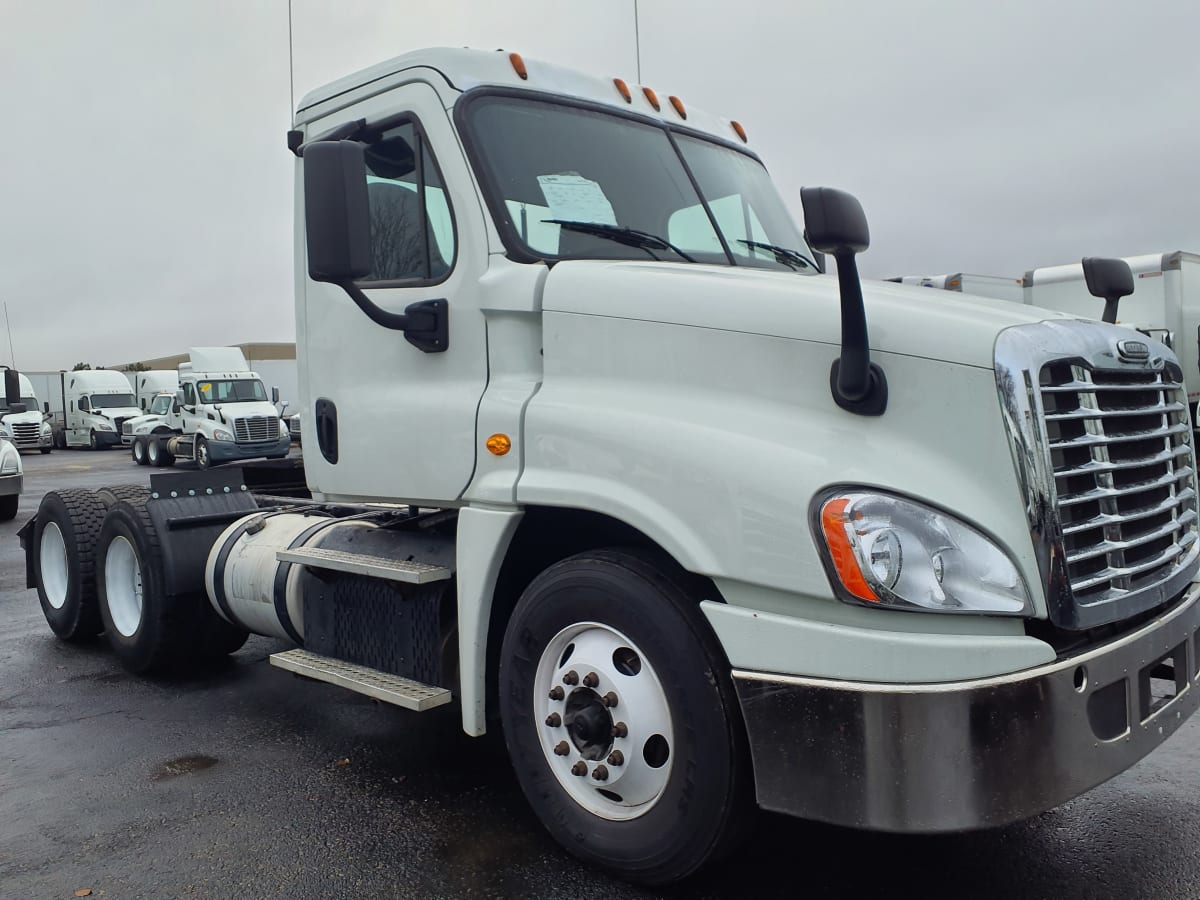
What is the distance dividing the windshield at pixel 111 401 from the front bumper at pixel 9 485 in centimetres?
2439

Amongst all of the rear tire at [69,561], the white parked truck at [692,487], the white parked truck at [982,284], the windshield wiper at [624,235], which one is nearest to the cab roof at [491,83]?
the white parked truck at [692,487]

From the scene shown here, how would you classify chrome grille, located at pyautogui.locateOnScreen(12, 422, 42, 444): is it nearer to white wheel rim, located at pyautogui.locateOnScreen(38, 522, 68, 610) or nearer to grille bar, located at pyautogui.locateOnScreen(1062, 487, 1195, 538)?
white wheel rim, located at pyautogui.locateOnScreen(38, 522, 68, 610)

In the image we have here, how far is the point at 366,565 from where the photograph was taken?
4129mm

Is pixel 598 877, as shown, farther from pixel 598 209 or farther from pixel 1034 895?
pixel 598 209

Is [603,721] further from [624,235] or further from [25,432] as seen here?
[25,432]

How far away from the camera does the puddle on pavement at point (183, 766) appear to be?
4.47 meters

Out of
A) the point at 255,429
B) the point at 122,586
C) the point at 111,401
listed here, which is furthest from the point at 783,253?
the point at 111,401

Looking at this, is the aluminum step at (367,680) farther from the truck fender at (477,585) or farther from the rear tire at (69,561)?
the rear tire at (69,561)

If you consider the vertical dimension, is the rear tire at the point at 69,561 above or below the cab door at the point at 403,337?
below

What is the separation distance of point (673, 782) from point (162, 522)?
3.69 meters

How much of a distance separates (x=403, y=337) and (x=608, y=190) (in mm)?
930

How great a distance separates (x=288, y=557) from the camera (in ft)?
15.5

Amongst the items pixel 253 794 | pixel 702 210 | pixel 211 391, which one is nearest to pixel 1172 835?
pixel 702 210

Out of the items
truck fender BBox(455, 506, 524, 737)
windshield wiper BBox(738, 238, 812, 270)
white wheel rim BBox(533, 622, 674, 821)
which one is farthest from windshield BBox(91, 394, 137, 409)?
white wheel rim BBox(533, 622, 674, 821)
